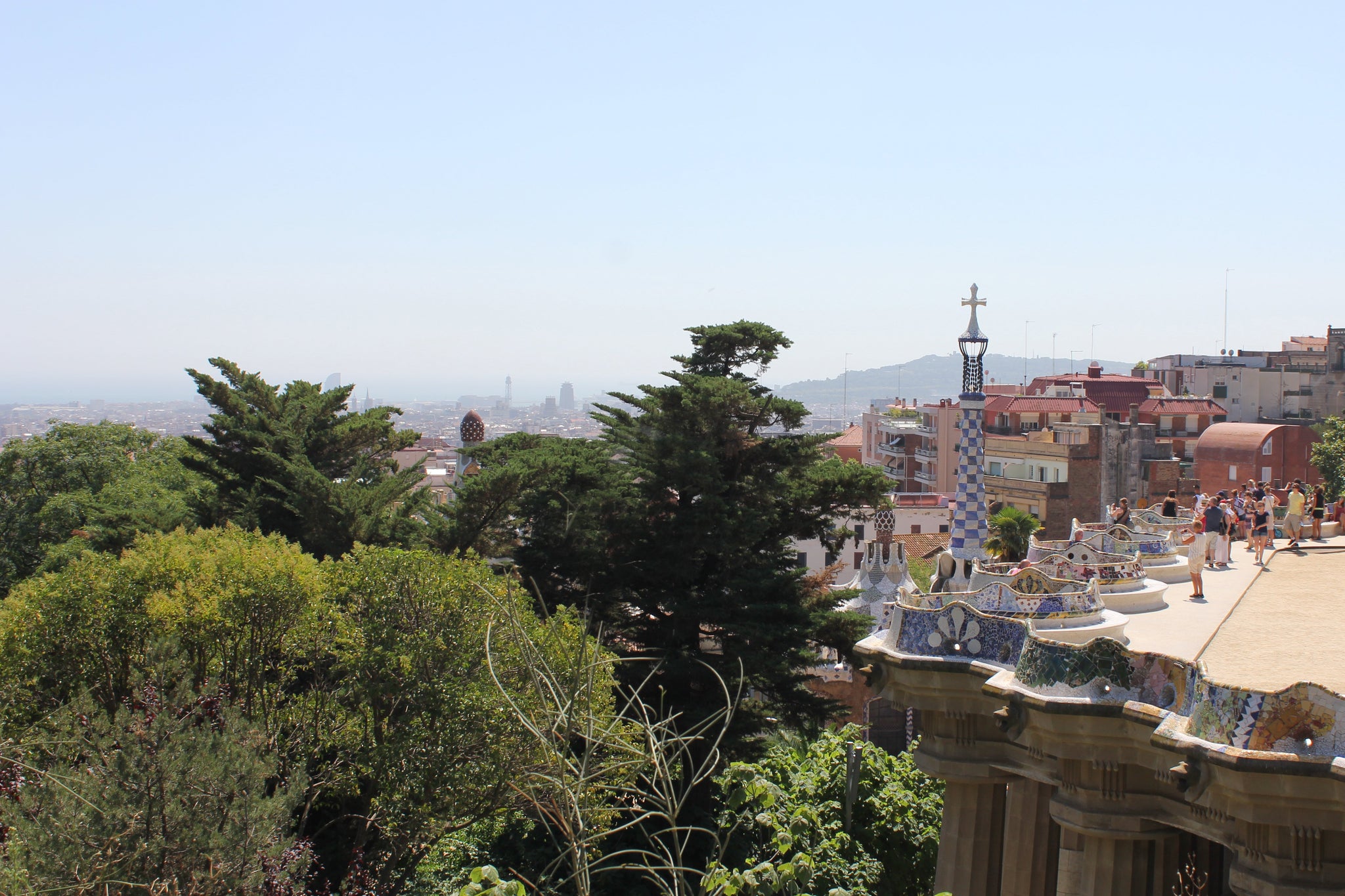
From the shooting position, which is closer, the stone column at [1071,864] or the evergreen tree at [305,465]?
the stone column at [1071,864]

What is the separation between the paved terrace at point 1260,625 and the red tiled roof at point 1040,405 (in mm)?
37162

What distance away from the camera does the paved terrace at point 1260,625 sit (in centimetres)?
934

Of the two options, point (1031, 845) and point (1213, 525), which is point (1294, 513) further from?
point (1031, 845)

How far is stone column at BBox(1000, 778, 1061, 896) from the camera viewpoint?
10.9 meters

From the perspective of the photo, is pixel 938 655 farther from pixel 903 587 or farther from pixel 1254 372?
pixel 1254 372

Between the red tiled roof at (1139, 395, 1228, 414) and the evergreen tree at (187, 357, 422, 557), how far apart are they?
38.6m

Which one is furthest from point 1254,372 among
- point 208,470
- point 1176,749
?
point 1176,749

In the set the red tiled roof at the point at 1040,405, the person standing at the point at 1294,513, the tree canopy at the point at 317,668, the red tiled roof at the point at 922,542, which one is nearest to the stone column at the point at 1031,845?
the tree canopy at the point at 317,668

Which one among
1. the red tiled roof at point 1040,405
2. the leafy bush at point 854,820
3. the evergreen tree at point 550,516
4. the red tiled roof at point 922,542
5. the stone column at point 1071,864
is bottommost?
the leafy bush at point 854,820

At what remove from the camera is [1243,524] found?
21.8 metres

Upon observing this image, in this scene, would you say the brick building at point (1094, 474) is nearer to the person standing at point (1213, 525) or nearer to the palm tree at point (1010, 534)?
the palm tree at point (1010, 534)

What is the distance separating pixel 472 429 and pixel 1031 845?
41.5 meters

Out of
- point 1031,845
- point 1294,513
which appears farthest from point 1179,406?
point 1031,845

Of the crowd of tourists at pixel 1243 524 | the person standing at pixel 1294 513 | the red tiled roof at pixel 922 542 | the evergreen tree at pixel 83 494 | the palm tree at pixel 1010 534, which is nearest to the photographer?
the crowd of tourists at pixel 1243 524
